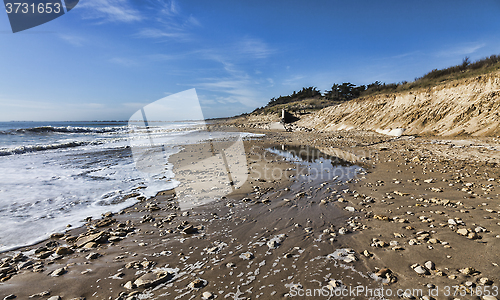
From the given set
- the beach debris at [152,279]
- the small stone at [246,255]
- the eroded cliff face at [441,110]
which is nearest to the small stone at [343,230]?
the small stone at [246,255]

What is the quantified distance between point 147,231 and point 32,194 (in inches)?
241

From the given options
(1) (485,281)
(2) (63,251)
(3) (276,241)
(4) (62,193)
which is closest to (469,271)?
(1) (485,281)

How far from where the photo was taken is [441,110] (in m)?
17.8

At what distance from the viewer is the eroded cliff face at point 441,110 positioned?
14570mm

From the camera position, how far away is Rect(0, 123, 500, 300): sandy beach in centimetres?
289

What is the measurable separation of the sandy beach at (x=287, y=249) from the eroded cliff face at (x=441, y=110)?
38.6 ft

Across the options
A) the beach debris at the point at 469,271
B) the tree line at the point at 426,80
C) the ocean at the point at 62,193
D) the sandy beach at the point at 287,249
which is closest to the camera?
the beach debris at the point at 469,271

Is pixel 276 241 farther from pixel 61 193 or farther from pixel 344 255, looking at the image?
pixel 61 193

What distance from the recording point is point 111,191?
7629 mm

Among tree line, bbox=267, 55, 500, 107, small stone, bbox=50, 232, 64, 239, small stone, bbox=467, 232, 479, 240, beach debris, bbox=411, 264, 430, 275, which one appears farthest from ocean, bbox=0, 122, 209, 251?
tree line, bbox=267, 55, 500, 107

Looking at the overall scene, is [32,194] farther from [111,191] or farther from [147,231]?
[147,231]

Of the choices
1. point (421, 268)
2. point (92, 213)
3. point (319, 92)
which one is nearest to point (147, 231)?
point (92, 213)

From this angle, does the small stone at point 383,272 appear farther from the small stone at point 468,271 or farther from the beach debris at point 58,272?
the beach debris at point 58,272

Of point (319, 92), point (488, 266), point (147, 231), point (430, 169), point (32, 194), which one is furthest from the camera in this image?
point (319, 92)
